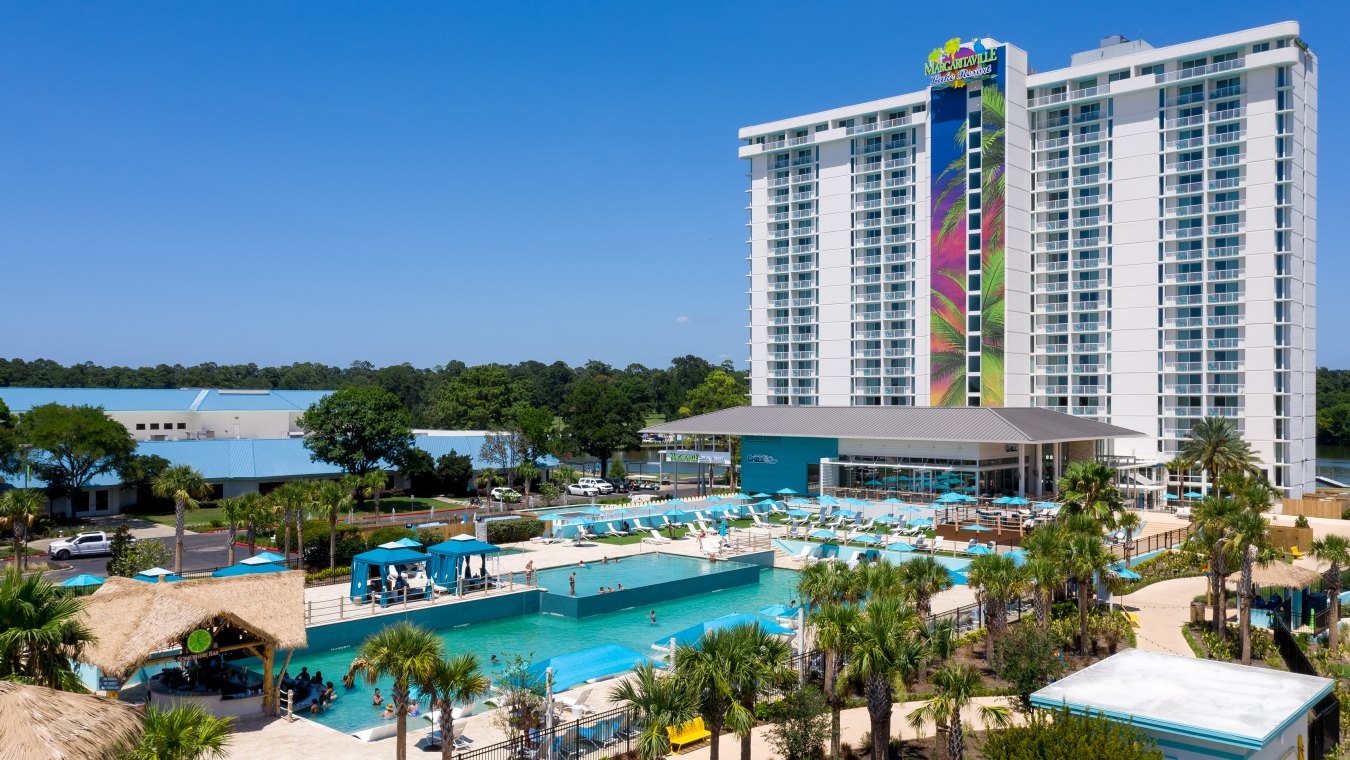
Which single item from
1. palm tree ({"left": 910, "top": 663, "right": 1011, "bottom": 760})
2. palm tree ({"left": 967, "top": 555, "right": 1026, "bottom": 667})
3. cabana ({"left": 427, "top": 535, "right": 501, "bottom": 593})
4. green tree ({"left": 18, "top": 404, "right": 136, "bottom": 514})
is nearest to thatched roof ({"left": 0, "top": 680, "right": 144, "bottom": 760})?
palm tree ({"left": 910, "top": 663, "right": 1011, "bottom": 760})

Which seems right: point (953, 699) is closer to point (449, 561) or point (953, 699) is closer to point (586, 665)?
point (586, 665)

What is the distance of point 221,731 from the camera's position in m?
14.0

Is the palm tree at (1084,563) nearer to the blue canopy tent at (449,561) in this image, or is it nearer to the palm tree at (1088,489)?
the palm tree at (1088,489)

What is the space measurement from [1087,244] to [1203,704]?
59318 millimetres

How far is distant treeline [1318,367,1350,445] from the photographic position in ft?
365

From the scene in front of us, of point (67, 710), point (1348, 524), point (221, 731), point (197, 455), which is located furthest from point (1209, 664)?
point (197, 455)

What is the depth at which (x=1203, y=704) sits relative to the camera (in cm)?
1680

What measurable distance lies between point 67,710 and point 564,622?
2157cm

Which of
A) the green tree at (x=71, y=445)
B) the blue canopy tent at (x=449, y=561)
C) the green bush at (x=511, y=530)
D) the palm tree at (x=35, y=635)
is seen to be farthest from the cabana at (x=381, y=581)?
the green tree at (x=71, y=445)

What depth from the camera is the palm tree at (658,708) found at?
15.9 metres

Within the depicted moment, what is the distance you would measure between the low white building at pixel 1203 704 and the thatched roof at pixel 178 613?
55.0 feet

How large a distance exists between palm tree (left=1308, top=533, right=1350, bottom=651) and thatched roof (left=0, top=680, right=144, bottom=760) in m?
29.5

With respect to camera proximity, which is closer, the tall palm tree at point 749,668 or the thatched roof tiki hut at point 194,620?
the tall palm tree at point 749,668

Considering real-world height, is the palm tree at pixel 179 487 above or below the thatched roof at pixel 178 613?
above
